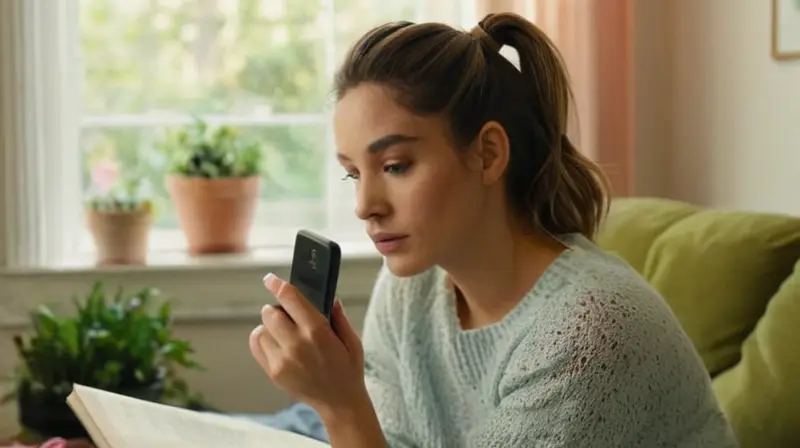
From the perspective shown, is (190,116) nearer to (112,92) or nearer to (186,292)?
(112,92)

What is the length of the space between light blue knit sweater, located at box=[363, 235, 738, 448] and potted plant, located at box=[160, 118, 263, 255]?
3.74 ft

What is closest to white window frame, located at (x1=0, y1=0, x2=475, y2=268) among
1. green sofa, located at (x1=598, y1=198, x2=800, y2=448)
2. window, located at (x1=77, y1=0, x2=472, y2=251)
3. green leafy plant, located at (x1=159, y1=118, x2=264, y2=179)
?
window, located at (x1=77, y1=0, x2=472, y2=251)

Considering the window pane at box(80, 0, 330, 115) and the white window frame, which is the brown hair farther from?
the window pane at box(80, 0, 330, 115)

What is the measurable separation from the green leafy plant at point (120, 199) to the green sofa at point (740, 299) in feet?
3.72

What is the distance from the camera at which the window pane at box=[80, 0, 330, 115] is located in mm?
2543

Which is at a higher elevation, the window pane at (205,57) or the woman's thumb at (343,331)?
the window pane at (205,57)

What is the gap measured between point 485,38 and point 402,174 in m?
0.21

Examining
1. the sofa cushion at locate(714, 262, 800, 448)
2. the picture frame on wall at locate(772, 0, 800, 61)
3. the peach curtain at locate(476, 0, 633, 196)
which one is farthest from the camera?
the peach curtain at locate(476, 0, 633, 196)

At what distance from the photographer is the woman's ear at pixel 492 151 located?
47.1 inches

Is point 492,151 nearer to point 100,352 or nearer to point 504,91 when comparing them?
point 504,91

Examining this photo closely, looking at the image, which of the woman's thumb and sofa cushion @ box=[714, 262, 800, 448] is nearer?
the woman's thumb

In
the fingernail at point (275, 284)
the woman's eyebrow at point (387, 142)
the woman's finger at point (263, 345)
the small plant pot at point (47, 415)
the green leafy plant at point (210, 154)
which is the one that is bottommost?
the small plant pot at point (47, 415)

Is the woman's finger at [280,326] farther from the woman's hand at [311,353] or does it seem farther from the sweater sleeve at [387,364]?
the sweater sleeve at [387,364]

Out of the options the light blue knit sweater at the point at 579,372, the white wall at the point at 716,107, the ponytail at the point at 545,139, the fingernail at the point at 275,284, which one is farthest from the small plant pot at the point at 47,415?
the white wall at the point at 716,107
